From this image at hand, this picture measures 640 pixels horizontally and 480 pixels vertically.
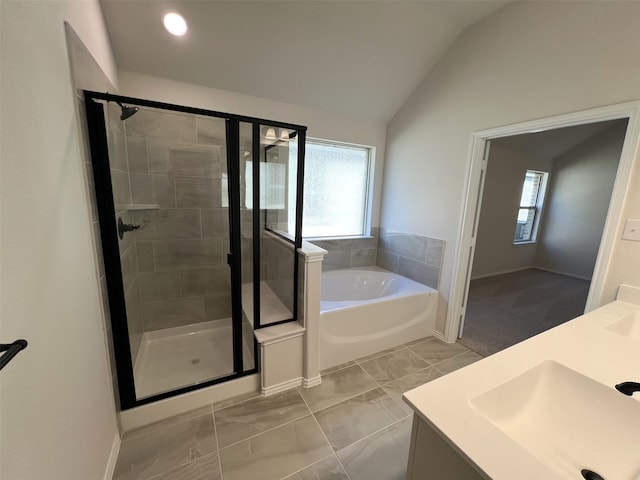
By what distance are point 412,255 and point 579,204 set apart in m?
4.21

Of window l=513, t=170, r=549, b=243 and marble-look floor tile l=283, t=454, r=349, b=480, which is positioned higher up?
window l=513, t=170, r=549, b=243

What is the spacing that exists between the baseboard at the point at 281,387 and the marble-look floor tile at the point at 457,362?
1.21 meters

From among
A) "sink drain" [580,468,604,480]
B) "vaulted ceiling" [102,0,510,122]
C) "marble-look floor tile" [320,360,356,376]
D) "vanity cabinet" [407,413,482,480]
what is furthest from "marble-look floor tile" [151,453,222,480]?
"vaulted ceiling" [102,0,510,122]

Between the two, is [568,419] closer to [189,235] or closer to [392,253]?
[392,253]

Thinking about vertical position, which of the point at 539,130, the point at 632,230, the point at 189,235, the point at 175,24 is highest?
the point at 175,24

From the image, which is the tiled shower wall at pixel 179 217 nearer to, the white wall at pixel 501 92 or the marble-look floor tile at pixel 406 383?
the marble-look floor tile at pixel 406 383

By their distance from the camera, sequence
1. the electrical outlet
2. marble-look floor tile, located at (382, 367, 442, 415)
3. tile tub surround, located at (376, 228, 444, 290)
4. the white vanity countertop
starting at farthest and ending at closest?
1. tile tub surround, located at (376, 228, 444, 290)
2. marble-look floor tile, located at (382, 367, 442, 415)
3. the electrical outlet
4. the white vanity countertop

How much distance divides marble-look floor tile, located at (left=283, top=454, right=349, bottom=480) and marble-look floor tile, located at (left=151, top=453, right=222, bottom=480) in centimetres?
38

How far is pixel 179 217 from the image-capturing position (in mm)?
2455

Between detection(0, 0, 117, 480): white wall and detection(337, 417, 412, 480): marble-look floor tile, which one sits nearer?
detection(0, 0, 117, 480): white wall

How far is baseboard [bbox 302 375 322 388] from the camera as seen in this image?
6.40ft

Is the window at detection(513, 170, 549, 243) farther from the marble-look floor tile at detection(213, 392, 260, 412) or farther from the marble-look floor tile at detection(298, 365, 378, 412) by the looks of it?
the marble-look floor tile at detection(213, 392, 260, 412)

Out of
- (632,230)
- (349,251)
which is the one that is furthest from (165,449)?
(632,230)

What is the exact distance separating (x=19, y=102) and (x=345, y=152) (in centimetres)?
281
